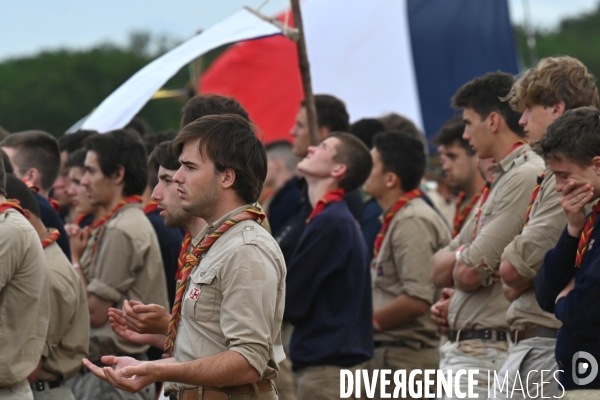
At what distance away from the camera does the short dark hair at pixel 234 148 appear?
4.43 m

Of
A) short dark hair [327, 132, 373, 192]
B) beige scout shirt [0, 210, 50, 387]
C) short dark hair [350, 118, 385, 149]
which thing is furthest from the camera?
short dark hair [350, 118, 385, 149]

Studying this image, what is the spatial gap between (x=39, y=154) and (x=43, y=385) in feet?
6.08

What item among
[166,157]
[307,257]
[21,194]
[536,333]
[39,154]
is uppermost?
[39,154]

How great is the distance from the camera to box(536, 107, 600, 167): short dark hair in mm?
4879

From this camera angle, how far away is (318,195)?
6.98 metres

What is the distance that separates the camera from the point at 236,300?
4172 mm

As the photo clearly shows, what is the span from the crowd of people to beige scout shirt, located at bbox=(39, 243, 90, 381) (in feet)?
0.04

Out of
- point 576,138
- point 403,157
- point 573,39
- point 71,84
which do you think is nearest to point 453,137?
point 403,157

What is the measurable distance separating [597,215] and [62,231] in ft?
11.2

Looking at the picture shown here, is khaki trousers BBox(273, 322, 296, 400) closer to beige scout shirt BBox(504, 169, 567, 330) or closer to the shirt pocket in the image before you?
beige scout shirt BBox(504, 169, 567, 330)

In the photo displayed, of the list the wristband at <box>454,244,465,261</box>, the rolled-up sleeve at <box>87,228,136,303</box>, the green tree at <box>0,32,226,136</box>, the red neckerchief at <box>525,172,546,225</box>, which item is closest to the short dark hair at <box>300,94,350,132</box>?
the rolled-up sleeve at <box>87,228,136,303</box>

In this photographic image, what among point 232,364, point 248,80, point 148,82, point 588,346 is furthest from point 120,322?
point 248,80

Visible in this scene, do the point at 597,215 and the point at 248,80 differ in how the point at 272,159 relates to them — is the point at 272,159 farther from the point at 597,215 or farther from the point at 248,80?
the point at 597,215

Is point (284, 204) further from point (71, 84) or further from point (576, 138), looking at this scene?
point (71, 84)
